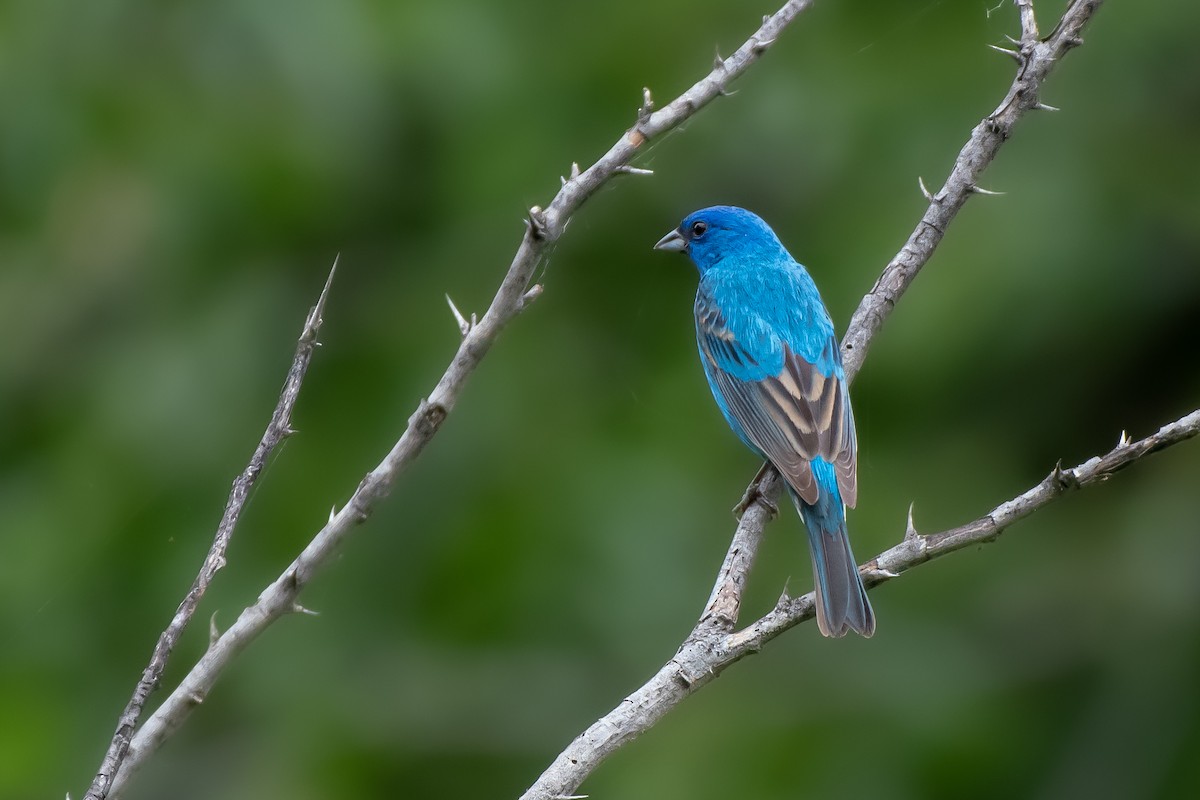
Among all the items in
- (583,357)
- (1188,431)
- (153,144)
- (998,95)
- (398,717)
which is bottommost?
(1188,431)

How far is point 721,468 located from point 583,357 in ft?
2.62

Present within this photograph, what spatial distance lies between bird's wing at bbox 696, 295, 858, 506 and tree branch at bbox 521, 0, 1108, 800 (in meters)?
0.12

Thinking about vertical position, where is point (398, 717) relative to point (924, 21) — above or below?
below

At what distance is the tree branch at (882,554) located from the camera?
267 centimetres

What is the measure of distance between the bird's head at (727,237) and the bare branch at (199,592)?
323 centimetres

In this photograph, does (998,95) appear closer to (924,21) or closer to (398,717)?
(924,21)

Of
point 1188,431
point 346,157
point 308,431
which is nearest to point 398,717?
point 308,431

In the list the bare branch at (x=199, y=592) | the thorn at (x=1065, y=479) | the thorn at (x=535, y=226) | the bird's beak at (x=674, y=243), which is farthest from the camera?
the bird's beak at (x=674, y=243)

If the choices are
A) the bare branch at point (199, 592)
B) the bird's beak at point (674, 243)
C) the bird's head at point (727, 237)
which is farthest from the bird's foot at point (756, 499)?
the bare branch at point (199, 592)

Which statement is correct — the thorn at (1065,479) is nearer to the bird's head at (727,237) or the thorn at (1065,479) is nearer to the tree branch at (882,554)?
the tree branch at (882,554)

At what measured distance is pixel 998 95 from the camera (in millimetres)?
5797

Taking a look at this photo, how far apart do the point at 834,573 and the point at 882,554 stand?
1.00 meters

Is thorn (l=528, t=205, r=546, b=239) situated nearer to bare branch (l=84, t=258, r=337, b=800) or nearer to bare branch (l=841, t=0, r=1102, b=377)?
bare branch (l=84, t=258, r=337, b=800)

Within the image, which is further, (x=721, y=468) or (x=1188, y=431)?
(x=721, y=468)
